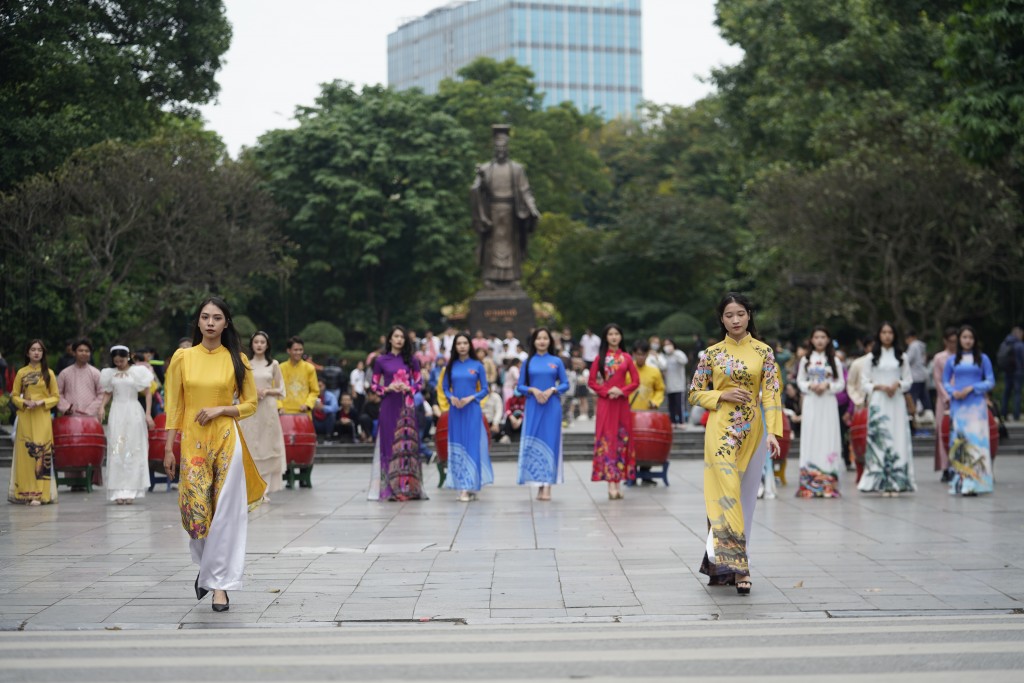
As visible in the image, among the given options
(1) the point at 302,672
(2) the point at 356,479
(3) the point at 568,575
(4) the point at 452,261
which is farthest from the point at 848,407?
(4) the point at 452,261

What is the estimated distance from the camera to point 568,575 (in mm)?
9641

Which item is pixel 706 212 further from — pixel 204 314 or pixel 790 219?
pixel 204 314

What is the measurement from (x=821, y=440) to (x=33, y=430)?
8653mm

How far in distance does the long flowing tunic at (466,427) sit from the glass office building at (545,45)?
126267 millimetres

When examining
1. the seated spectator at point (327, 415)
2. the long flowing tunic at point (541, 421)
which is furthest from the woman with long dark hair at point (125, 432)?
the seated spectator at point (327, 415)

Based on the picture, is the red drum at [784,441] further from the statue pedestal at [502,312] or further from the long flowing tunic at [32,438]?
the statue pedestal at [502,312]

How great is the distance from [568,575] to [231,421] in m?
2.54

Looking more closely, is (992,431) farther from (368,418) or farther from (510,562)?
(368,418)

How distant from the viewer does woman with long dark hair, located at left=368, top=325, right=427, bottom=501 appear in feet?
51.2

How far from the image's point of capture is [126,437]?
16.1m

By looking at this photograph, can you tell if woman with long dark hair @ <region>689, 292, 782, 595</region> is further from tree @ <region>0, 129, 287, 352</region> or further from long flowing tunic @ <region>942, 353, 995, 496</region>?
tree @ <region>0, 129, 287, 352</region>

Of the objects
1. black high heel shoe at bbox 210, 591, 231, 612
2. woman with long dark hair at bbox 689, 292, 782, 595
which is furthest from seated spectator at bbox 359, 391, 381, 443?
black high heel shoe at bbox 210, 591, 231, 612

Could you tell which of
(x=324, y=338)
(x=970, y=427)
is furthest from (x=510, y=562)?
(x=324, y=338)

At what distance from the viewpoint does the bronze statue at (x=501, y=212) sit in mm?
32344
